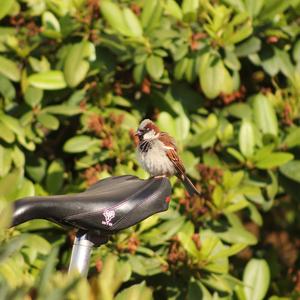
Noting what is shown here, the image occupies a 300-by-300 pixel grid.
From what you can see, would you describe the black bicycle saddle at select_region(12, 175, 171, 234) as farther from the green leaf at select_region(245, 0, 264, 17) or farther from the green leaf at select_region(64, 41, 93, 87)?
the green leaf at select_region(245, 0, 264, 17)

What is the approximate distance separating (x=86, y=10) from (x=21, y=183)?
1.00 metres

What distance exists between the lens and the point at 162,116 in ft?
12.9

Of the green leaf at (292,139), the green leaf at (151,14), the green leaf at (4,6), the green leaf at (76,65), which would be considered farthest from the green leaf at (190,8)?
the green leaf at (4,6)

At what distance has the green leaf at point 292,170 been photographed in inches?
159

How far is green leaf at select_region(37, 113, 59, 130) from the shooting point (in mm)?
3820

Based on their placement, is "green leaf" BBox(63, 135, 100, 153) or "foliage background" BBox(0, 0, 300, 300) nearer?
"foliage background" BBox(0, 0, 300, 300)

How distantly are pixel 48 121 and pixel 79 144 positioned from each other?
0.69 feet

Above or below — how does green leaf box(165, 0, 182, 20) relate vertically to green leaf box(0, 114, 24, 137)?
above

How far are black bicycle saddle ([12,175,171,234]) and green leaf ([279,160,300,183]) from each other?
6.76ft

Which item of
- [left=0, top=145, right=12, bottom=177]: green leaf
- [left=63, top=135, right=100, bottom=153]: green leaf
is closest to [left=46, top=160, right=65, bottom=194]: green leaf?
[left=63, top=135, right=100, bottom=153]: green leaf

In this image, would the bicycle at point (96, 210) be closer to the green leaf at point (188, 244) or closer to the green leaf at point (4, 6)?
the green leaf at point (188, 244)

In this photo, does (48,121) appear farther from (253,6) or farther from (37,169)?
(253,6)

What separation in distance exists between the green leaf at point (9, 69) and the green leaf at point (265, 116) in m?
1.29

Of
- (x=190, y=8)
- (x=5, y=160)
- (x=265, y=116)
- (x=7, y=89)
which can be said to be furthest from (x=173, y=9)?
(x=5, y=160)
